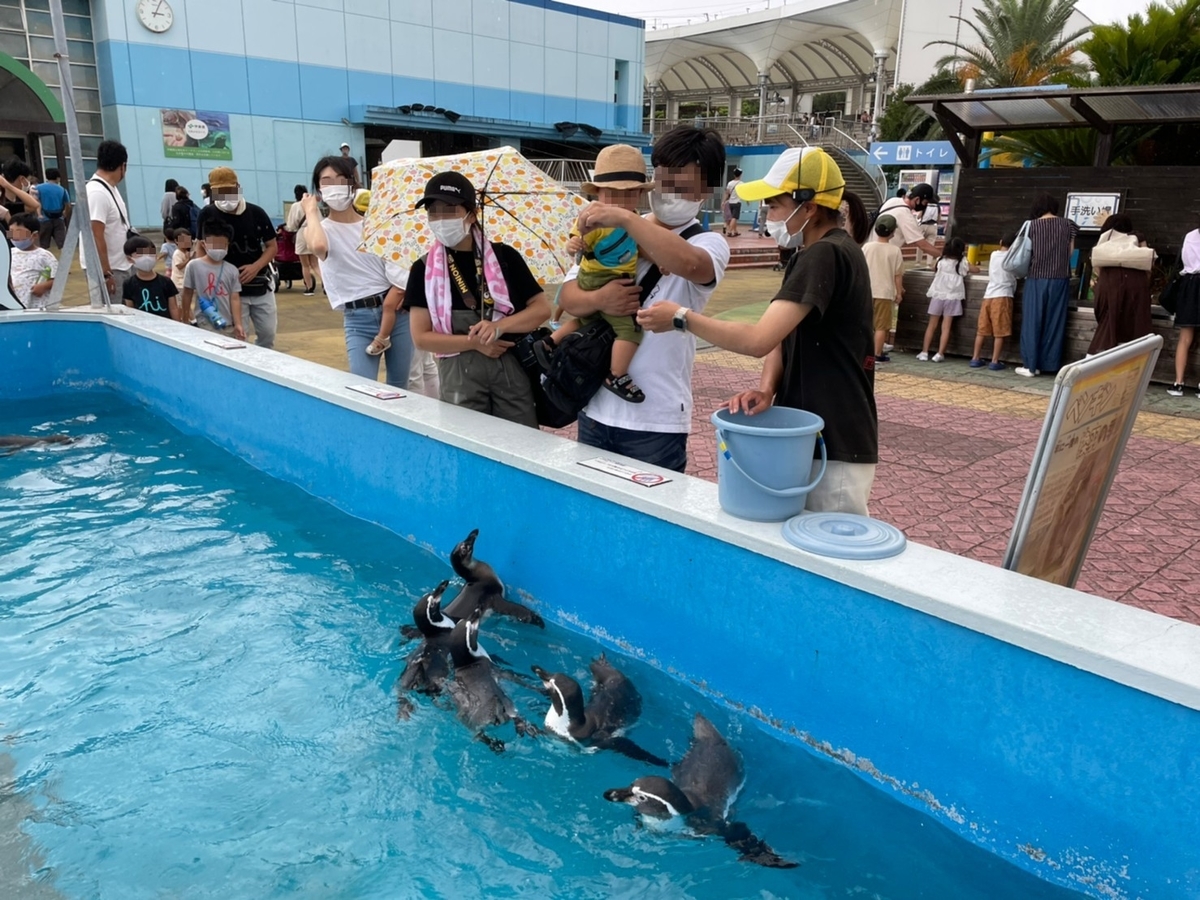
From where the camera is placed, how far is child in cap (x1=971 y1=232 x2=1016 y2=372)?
10.1 m

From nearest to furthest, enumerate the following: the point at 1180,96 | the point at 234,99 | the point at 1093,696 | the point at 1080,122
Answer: the point at 1093,696, the point at 1180,96, the point at 1080,122, the point at 234,99

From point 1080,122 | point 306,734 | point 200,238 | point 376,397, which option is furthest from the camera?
point 1080,122

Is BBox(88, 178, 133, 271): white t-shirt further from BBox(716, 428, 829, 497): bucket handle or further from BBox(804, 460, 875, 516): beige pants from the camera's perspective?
BBox(804, 460, 875, 516): beige pants

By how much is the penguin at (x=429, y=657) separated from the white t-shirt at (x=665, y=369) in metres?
1.11

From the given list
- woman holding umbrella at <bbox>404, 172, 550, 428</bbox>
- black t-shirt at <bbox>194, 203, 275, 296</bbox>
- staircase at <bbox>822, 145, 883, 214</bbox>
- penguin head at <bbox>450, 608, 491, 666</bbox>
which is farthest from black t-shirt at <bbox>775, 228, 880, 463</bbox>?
staircase at <bbox>822, 145, 883, 214</bbox>

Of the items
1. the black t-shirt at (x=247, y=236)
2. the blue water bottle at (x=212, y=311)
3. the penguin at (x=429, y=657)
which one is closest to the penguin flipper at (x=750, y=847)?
the penguin at (x=429, y=657)

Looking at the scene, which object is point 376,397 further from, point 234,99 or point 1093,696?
point 234,99

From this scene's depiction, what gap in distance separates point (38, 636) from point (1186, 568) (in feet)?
19.1

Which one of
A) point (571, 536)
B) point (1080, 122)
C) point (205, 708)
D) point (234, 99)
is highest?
point (234, 99)

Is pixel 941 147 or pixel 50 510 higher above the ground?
pixel 941 147

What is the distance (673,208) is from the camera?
11.2 feet

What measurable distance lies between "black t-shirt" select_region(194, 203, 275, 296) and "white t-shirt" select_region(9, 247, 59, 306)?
258cm

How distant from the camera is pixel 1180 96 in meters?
9.46

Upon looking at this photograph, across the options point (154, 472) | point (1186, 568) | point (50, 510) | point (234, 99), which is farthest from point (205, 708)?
point (234, 99)
